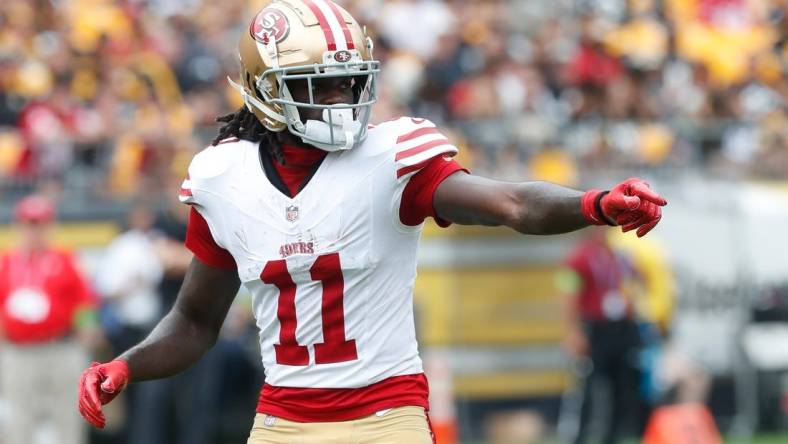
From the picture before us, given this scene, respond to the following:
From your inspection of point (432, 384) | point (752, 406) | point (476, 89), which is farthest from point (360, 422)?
point (476, 89)

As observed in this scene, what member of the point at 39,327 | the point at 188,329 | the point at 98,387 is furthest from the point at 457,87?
the point at 98,387

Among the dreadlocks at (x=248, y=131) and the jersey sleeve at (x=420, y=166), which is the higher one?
the dreadlocks at (x=248, y=131)

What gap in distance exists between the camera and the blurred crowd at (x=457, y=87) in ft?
36.3

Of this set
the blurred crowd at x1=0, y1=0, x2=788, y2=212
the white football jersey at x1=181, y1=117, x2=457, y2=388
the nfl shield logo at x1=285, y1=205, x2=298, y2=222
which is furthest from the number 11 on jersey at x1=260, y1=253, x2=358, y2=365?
the blurred crowd at x1=0, y1=0, x2=788, y2=212

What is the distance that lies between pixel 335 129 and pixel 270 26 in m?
0.38

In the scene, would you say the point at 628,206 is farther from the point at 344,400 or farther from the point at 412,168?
the point at 344,400

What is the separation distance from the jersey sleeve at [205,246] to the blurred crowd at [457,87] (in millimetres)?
6444

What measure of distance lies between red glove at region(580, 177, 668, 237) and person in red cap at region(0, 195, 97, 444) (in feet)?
21.6

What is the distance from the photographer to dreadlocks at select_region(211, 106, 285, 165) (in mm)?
4027

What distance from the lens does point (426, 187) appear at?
12.4 feet

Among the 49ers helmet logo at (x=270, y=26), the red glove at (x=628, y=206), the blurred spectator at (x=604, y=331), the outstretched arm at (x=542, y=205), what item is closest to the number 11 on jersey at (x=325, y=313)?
the outstretched arm at (x=542, y=205)

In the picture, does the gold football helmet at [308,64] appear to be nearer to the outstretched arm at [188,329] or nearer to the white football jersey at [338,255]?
the white football jersey at [338,255]

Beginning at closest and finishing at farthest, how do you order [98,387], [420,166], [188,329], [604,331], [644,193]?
[644,193] → [420,166] → [98,387] → [188,329] → [604,331]

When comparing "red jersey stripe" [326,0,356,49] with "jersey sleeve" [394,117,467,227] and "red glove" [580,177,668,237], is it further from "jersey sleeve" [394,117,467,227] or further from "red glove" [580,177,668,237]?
"red glove" [580,177,668,237]
